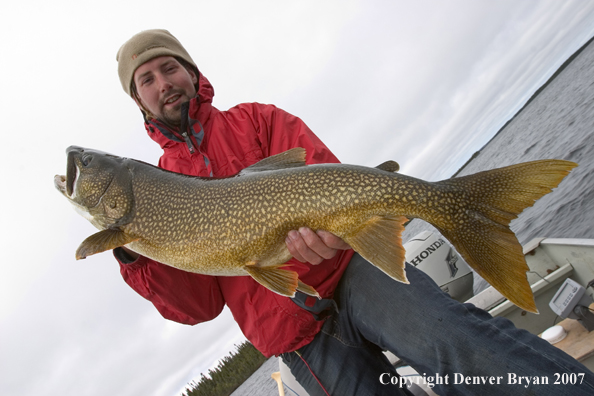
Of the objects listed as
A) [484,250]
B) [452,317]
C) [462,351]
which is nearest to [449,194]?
[484,250]

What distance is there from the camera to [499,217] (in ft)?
8.34

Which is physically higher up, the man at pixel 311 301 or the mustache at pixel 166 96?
the mustache at pixel 166 96

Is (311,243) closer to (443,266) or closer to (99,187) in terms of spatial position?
(99,187)

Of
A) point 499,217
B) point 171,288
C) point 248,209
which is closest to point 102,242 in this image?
point 171,288

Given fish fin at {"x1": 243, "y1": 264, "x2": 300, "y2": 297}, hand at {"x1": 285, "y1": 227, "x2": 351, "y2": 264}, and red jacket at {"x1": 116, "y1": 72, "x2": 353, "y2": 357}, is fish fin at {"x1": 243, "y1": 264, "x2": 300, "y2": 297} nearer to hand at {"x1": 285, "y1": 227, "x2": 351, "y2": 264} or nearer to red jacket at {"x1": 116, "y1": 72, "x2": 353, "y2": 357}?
hand at {"x1": 285, "y1": 227, "x2": 351, "y2": 264}

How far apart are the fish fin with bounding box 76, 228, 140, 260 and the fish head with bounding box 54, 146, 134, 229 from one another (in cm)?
11

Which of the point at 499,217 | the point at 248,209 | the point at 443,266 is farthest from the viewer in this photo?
the point at 443,266

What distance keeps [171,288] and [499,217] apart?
283 cm

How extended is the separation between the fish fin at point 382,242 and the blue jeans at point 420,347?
17.5 inches

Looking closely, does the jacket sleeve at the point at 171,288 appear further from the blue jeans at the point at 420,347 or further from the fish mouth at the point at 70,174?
the blue jeans at the point at 420,347

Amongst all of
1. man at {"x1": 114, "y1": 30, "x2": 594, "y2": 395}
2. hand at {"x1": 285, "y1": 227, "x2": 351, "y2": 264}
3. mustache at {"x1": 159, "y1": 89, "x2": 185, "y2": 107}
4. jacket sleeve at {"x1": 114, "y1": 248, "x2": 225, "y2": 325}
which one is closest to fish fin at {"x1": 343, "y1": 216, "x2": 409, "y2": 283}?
hand at {"x1": 285, "y1": 227, "x2": 351, "y2": 264}

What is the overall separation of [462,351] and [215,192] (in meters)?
2.22

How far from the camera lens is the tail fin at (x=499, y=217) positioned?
2.32 m

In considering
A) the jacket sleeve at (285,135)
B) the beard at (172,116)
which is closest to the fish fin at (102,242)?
the beard at (172,116)
